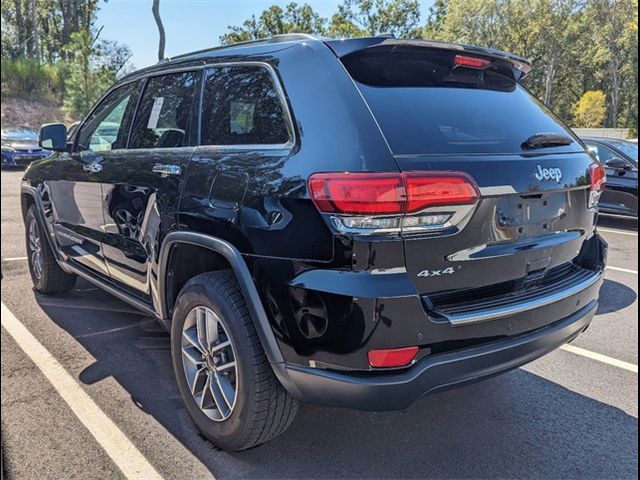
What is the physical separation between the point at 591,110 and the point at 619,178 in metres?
4.19

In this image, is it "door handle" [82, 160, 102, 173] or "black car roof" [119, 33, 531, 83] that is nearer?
"black car roof" [119, 33, 531, 83]

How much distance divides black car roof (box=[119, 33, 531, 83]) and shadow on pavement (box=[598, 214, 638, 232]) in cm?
634

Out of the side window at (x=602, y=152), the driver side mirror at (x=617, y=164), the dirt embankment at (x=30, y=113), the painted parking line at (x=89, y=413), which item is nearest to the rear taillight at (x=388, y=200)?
the painted parking line at (x=89, y=413)

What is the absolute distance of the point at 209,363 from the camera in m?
2.51

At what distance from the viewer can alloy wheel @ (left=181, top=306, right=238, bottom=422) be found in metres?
2.41

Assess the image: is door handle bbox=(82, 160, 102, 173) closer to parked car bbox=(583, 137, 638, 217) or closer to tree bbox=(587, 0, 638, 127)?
tree bbox=(587, 0, 638, 127)

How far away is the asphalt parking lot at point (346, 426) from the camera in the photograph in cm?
240

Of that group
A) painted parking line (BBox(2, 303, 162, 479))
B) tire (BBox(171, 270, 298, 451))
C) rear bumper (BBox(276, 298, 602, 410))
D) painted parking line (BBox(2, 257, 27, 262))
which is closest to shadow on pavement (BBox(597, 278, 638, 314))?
rear bumper (BBox(276, 298, 602, 410))

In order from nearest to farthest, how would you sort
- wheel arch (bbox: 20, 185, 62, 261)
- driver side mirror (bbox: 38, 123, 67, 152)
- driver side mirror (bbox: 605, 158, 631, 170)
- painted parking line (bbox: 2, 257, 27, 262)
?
driver side mirror (bbox: 38, 123, 67, 152) < wheel arch (bbox: 20, 185, 62, 261) < driver side mirror (bbox: 605, 158, 631, 170) < painted parking line (bbox: 2, 257, 27, 262)

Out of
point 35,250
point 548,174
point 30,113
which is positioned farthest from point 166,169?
point 35,250

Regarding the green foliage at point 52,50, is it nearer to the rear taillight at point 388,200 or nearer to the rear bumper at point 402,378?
the rear taillight at point 388,200

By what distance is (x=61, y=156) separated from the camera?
405 centimetres

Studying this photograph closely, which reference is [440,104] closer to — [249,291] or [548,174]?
[548,174]

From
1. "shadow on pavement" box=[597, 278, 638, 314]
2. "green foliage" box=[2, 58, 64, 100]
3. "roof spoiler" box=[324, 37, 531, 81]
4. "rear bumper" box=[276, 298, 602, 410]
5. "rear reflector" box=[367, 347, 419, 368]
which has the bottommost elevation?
"shadow on pavement" box=[597, 278, 638, 314]
